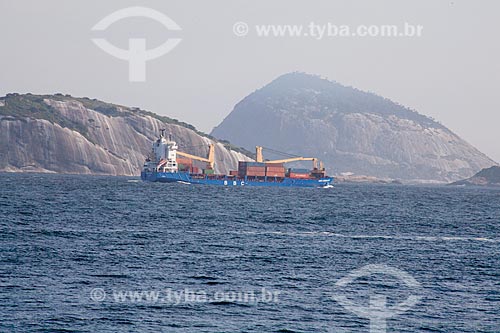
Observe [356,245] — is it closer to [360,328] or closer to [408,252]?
[408,252]

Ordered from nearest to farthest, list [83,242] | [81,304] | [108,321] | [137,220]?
[108,321], [81,304], [83,242], [137,220]

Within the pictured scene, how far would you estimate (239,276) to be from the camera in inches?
2096

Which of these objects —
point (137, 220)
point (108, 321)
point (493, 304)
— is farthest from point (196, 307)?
point (137, 220)

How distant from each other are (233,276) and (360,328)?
14.0 meters

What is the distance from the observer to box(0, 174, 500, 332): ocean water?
41375mm

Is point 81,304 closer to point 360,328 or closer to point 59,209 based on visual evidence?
point 360,328

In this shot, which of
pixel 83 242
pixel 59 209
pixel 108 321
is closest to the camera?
pixel 108 321

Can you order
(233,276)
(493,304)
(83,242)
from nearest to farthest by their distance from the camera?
(493,304) < (233,276) < (83,242)

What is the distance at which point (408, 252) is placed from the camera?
230 ft

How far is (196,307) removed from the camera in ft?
144

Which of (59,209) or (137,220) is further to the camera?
(59,209)

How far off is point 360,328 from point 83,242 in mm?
33937

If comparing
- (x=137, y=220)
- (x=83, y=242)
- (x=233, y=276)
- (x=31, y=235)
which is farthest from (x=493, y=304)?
(x=137, y=220)

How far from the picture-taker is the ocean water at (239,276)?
136 ft
